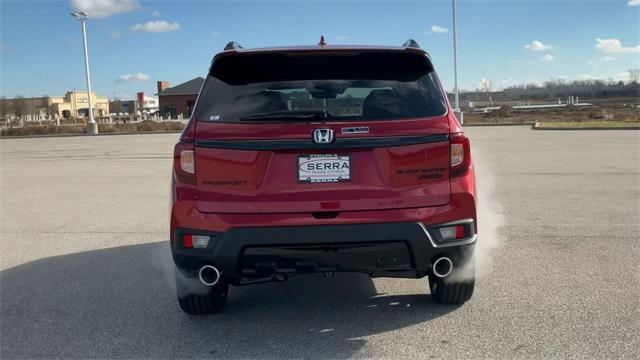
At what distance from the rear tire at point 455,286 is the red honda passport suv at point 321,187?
354 millimetres

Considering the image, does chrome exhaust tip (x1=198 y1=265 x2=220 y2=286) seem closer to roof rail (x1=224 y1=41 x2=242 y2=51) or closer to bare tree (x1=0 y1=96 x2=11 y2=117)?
roof rail (x1=224 y1=41 x2=242 y2=51)

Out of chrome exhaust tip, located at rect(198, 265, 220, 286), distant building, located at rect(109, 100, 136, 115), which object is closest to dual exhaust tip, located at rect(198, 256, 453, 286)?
chrome exhaust tip, located at rect(198, 265, 220, 286)

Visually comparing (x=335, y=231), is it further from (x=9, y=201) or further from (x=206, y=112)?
(x=9, y=201)

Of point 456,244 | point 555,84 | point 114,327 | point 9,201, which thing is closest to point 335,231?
point 456,244

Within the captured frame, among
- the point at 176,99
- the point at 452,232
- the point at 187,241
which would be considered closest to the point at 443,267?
the point at 452,232

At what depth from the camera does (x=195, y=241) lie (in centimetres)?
362

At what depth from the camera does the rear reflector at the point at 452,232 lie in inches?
143

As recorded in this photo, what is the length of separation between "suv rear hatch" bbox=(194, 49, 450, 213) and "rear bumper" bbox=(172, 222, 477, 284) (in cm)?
13

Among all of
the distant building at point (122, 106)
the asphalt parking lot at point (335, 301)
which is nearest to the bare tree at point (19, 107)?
the distant building at point (122, 106)

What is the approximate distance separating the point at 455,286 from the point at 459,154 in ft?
3.55

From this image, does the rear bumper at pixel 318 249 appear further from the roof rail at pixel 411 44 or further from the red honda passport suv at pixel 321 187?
the roof rail at pixel 411 44

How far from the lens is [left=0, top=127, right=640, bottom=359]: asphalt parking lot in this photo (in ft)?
12.1

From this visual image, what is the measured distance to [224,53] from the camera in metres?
3.85

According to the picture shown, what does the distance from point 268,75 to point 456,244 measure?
5.34ft
